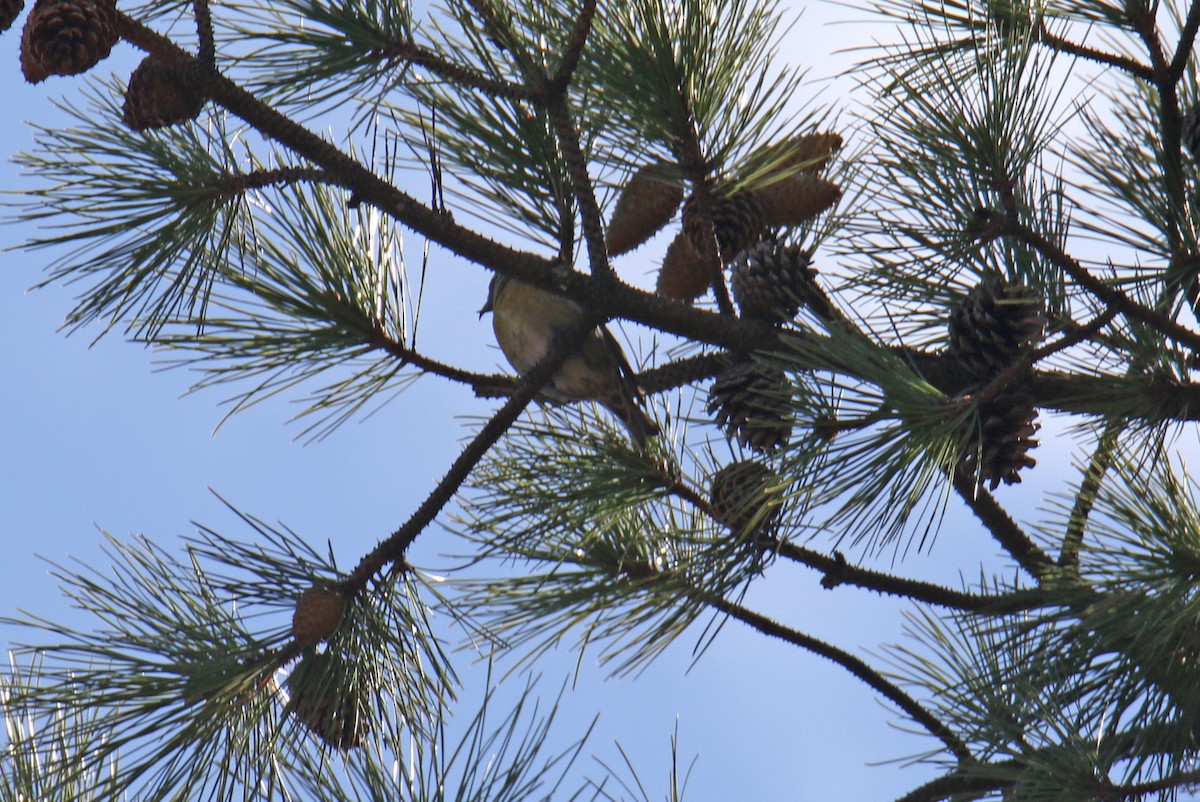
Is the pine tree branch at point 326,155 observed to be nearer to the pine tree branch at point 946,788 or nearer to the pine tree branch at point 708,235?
the pine tree branch at point 708,235

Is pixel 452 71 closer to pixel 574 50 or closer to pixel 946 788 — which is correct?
pixel 574 50

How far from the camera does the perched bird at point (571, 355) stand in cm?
192

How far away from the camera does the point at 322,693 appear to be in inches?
52.4

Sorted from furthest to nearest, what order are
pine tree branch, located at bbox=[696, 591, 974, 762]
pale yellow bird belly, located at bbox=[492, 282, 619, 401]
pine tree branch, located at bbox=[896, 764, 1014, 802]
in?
pale yellow bird belly, located at bbox=[492, 282, 619, 401], pine tree branch, located at bbox=[696, 591, 974, 762], pine tree branch, located at bbox=[896, 764, 1014, 802]

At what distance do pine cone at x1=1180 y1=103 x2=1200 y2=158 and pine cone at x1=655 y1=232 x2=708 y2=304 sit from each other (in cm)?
61

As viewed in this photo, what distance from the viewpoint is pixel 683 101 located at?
1.50 meters

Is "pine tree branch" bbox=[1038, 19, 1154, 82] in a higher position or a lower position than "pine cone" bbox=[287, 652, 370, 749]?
higher

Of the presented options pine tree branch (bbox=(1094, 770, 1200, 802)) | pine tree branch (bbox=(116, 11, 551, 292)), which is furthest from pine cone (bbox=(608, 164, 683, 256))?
pine tree branch (bbox=(1094, 770, 1200, 802))

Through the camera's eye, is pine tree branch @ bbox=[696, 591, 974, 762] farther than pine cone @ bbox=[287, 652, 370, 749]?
Yes

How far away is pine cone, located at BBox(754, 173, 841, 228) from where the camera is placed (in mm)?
1638

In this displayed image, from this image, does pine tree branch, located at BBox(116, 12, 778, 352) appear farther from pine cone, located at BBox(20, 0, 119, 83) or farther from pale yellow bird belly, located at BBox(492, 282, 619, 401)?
pale yellow bird belly, located at BBox(492, 282, 619, 401)

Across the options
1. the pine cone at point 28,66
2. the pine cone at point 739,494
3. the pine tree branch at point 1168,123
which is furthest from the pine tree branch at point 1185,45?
the pine cone at point 28,66

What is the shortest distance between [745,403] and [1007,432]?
0.33 metres

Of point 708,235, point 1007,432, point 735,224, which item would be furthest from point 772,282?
point 1007,432
